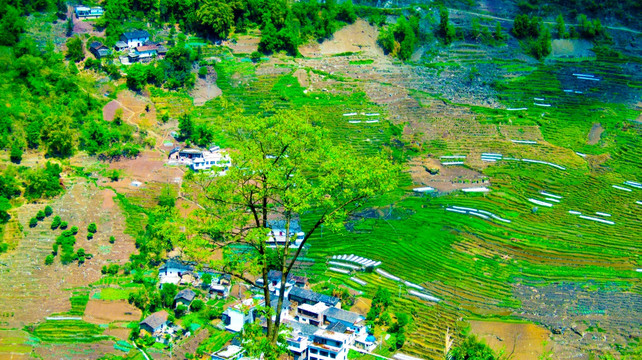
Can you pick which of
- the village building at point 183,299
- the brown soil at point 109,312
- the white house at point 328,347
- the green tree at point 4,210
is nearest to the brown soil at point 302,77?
the green tree at point 4,210

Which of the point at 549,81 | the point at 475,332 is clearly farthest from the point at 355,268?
the point at 549,81

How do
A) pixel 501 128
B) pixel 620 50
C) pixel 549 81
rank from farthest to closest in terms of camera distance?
pixel 620 50 → pixel 549 81 → pixel 501 128

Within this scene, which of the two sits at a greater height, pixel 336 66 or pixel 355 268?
pixel 336 66

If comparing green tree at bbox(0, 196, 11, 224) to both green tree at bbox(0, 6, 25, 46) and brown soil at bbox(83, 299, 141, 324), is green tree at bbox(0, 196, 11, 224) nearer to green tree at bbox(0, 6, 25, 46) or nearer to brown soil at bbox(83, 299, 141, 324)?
brown soil at bbox(83, 299, 141, 324)

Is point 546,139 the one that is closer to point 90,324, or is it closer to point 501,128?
point 501,128

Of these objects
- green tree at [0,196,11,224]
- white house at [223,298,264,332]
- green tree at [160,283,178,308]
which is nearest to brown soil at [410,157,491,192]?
white house at [223,298,264,332]

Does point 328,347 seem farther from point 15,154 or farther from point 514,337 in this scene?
point 15,154

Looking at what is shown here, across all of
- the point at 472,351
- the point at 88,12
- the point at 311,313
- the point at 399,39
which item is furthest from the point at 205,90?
the point at 472,351
